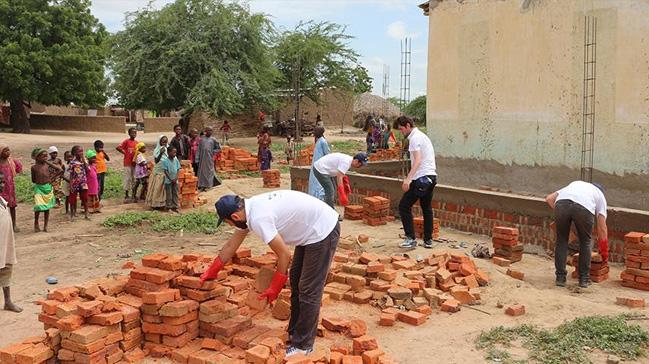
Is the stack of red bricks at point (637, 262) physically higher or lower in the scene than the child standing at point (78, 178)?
lower

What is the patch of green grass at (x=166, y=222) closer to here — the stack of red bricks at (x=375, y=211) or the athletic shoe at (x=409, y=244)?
the stack of red bricks at (x=375, y=211)

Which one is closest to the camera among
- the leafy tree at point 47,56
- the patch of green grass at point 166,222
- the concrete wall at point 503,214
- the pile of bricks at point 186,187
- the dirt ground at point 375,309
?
the dirt ground at point 375,309

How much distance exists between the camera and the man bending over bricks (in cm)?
416

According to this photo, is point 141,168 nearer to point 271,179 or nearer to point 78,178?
point 78,178

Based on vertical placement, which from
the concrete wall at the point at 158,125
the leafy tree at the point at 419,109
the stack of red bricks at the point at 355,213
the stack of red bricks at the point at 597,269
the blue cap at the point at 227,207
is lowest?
the stack of red bricks at the point at 597,269

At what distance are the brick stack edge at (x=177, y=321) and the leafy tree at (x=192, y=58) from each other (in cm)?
1858

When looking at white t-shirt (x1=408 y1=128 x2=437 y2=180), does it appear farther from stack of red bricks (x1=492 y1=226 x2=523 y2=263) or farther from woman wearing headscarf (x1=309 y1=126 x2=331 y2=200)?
woman wearing headscarf (x1=309 y1=126 x2=331 y2=200)

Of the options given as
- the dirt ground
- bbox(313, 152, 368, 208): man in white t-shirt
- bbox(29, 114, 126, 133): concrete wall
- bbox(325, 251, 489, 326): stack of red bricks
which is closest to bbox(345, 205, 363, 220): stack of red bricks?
the dirt ground

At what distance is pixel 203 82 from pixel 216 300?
1990 centimetres

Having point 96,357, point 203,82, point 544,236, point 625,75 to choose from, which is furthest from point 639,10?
point 203,82

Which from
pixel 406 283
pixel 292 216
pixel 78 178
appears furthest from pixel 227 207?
pixel 78 178

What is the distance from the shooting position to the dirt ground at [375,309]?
512cm

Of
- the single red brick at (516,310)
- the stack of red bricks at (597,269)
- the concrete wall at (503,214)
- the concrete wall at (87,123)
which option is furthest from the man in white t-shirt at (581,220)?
the concrete wall at (87,123)

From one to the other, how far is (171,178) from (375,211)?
387 cm
